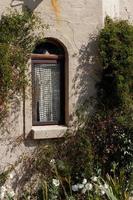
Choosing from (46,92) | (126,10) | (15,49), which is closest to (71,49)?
(46,92)

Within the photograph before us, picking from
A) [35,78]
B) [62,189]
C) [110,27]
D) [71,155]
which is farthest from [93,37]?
[62,189]

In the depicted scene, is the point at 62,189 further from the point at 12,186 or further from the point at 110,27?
the point at 110,27

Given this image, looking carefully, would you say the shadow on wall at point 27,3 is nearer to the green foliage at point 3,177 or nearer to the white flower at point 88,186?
the green foliage at point 3,177

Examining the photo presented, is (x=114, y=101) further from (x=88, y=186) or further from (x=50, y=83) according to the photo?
(x=88, y=186)

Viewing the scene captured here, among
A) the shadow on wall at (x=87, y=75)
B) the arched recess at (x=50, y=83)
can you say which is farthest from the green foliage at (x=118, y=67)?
the arched recess at (x=50, y=83)

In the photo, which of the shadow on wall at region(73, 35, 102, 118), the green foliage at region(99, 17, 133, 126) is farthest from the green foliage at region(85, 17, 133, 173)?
the shadow on wall at region(73, 35, 102, 118)

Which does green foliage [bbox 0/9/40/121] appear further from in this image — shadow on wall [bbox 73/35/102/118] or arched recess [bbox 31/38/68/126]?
shadow on wall [bbox 73/35/102/118]

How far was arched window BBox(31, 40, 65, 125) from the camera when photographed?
9633 mm

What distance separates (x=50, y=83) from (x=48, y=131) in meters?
Answer: 0.89

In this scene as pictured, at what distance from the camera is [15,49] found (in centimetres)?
915

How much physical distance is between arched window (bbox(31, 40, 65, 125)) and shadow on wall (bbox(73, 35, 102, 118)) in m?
0.29

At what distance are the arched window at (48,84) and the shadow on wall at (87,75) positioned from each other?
29 cm

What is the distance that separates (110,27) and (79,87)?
4.03ft

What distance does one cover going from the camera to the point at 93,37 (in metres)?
9.90
